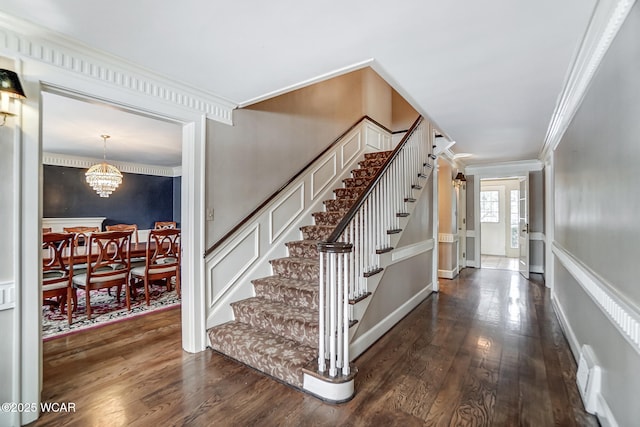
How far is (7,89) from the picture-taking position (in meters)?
1.58

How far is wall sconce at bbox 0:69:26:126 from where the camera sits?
158 cm

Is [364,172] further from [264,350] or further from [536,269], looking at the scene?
[536,269]

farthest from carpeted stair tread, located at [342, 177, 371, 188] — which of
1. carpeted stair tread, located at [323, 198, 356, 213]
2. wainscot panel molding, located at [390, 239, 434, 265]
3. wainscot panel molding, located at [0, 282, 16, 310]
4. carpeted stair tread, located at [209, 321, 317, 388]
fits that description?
wainscot panel molding, located at [0, 282, 16, 310]

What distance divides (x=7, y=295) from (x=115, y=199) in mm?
5946

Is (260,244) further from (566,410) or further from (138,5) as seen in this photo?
(566,410)

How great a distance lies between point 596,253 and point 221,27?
2681mm

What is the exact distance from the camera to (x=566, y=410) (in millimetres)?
1846

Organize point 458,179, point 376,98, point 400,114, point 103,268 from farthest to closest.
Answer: point 400,114
point 376,98
point 458,179
point 103,268

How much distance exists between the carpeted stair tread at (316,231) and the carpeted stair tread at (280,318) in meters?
0.98

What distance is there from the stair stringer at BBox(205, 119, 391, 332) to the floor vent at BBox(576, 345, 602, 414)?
264 centimetres

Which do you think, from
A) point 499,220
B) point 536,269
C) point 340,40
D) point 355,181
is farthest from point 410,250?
point 499,220

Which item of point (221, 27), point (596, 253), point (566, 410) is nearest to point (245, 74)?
point (221, 27)

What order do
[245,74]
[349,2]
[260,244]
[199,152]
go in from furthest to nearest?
1. [260,244]
2. [199,152]
3. [245,74]
4. [349,2]

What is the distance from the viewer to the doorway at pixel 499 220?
27.6 feet
